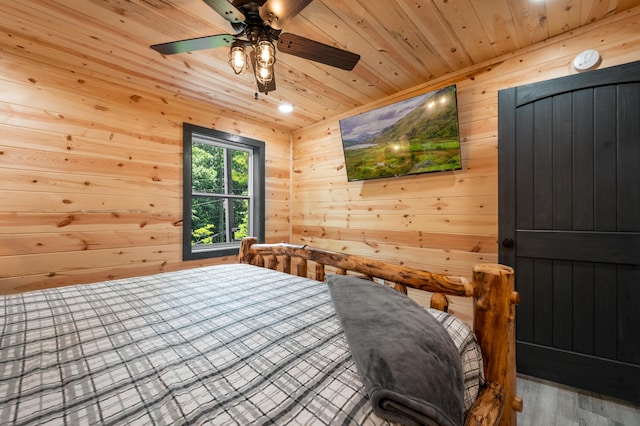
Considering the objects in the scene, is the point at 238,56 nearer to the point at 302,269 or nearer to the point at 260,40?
the point at 260,40

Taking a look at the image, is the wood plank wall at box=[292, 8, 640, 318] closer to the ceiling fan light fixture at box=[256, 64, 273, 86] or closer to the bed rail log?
the bed rail log

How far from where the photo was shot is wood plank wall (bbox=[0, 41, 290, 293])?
6.23 feet

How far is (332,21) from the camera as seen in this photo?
1591 millimetres

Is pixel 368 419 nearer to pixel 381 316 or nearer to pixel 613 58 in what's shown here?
pixel 381 316

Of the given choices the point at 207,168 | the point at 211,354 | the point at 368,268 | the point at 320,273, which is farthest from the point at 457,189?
the point at 207,168

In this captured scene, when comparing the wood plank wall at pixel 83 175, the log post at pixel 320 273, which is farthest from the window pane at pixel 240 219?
the log post at pixel 320 273

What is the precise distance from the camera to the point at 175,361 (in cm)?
77

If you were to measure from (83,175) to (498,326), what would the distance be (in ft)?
9.79

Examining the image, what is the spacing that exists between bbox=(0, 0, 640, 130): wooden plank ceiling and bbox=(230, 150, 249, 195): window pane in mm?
1011

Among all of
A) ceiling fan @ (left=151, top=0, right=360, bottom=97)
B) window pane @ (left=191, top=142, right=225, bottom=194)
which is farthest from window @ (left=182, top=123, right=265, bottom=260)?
ceiling fan @ (left=151, top=0, right=360, bottom=97)

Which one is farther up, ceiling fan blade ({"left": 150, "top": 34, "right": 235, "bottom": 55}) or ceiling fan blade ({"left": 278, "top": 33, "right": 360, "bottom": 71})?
ceiling fan blade ({"left": 150, "top": 34, "right": 235, "bottom": 55})

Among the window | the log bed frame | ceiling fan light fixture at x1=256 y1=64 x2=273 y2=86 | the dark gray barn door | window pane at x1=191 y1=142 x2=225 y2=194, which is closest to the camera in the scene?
the log bed frame

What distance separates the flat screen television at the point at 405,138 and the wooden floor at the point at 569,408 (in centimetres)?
168

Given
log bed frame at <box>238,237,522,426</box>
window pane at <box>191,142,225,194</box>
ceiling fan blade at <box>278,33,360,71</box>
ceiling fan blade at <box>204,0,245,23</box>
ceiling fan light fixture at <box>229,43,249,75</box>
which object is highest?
ceiling fan blade at <box>204,0,245,23</box>
